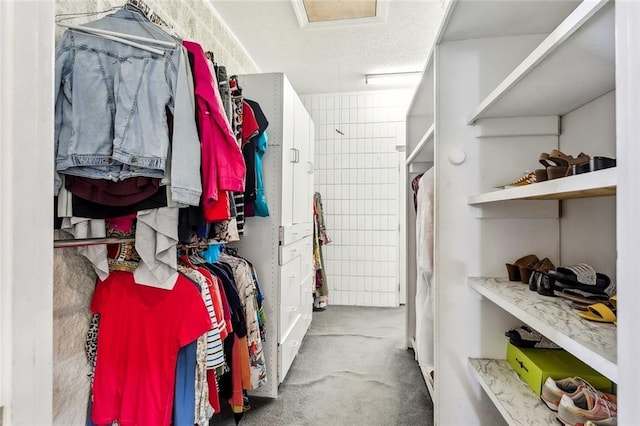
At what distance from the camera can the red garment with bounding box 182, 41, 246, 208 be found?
44.9 inches

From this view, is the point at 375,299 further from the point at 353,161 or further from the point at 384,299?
the point at 353,161

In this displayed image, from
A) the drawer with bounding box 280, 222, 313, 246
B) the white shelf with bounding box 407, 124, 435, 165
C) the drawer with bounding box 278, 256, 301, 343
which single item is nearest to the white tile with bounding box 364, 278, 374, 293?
the drawer with bounding box 280, 222, 313, 246

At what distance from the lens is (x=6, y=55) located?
0.35 metres

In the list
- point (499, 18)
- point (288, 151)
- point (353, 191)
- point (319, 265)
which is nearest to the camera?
point (499, 18)

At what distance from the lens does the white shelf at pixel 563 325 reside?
65 centimetres

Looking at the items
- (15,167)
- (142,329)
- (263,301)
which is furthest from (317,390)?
(15,167)

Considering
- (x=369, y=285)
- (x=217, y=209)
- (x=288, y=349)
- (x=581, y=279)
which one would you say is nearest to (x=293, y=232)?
(x=288, y=349)

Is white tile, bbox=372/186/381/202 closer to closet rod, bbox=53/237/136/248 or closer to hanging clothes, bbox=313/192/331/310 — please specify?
hanging clothes, bbox=313/192/331/310

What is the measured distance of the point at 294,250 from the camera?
223 centimetres

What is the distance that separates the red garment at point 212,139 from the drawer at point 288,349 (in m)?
1.19

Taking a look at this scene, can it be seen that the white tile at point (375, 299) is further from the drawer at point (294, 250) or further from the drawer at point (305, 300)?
the drawer at point (294, 250)

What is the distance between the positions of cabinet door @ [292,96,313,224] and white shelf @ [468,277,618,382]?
134 cm

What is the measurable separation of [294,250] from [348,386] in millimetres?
910

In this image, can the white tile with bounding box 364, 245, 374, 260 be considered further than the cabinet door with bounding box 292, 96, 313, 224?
Yes
